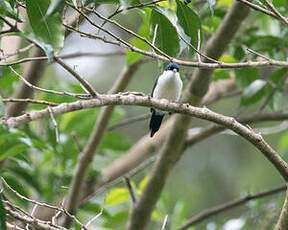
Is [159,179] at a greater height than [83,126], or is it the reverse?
[83,126]

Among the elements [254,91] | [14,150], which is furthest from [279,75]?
[14,150]

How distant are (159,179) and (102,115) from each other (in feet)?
2.12

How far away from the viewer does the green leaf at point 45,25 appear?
1.85 meters

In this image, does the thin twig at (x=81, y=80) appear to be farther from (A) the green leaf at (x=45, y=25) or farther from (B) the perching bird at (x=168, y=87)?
(B) the perching bird at (x=168, y=87)

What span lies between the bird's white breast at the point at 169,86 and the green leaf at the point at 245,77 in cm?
64

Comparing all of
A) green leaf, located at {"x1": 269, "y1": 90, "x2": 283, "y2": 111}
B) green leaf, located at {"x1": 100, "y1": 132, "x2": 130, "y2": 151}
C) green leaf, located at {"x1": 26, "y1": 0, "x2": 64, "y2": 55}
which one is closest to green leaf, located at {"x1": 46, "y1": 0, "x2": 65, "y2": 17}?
green leaf, located at {"x1": 26, "y1": 0, "x2": 64, "y2": 55}

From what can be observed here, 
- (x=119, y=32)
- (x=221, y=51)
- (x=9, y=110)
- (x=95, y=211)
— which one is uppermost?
(x=119, y=32)

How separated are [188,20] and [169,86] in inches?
82.6

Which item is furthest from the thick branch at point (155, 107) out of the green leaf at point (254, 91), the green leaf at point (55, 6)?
the green leaf at point (254, 91)

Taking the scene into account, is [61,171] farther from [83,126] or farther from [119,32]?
[119,32]

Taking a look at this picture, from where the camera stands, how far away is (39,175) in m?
4.09

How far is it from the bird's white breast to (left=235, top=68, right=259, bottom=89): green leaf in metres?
0.64

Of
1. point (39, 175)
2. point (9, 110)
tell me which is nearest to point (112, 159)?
point (39, 175)

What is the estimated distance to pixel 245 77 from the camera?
3836 millimetres
